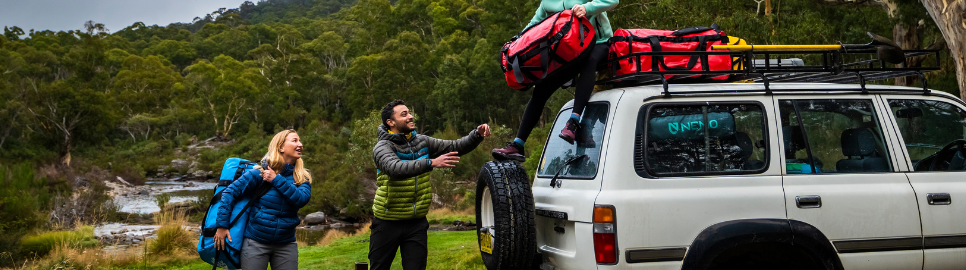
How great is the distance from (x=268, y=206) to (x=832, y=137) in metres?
3.53

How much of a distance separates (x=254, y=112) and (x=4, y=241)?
6040cm

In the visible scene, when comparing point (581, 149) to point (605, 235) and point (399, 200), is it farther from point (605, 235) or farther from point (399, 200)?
point (399, 200)

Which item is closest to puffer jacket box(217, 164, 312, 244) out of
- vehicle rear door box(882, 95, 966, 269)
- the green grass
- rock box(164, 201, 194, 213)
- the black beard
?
the black beard

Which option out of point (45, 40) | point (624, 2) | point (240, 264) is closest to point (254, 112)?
point (45, 40)

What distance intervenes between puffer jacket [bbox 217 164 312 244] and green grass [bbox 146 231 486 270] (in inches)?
186

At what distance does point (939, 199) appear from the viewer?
3879 mm

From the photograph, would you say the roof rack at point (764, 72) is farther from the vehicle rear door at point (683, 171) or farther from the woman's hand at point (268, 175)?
the woman's hand at point (268, 175)

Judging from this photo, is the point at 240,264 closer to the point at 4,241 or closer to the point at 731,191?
the point at 731,191

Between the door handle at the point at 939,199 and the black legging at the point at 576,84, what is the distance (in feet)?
6.48

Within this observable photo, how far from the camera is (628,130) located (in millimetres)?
3631

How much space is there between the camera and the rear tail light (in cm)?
343


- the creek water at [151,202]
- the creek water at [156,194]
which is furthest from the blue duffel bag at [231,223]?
the creek water at [156,194]

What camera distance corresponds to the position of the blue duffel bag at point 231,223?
4438 mm

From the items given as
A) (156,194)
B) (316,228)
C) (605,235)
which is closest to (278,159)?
(605,235)
